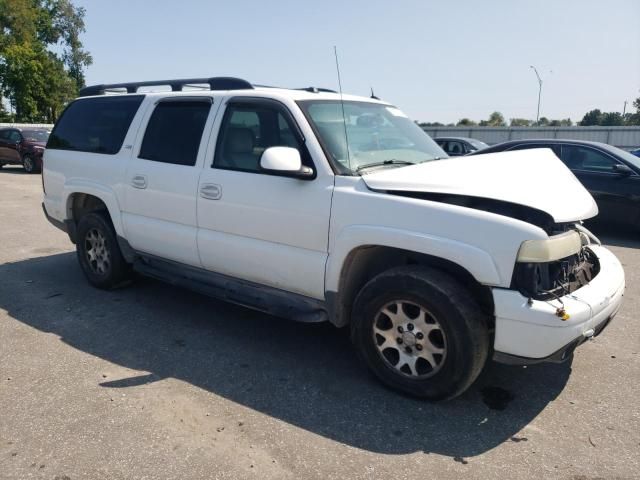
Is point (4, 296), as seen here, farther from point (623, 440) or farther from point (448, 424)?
point (623, 440)

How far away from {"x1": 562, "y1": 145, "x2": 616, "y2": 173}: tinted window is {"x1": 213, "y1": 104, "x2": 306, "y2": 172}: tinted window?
20.9 ft

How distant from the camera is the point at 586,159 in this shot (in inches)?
329

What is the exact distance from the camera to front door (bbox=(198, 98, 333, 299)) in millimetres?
3557

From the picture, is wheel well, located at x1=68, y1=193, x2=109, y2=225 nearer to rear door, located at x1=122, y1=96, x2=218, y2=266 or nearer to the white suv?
the white suv

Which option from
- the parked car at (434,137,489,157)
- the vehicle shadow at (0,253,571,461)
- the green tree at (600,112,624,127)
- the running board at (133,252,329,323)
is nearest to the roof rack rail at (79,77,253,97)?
the running board at (133,252,329,323)

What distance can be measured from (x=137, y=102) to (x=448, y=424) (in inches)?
156

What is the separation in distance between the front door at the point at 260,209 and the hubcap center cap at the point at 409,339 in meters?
0.67

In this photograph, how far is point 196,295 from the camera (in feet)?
17.5

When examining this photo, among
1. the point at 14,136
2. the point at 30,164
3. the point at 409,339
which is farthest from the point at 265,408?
the point at 14,136

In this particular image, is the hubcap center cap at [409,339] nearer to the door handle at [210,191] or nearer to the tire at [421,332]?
the tire at [421,332]

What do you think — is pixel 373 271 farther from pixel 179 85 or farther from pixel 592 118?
pixel 592 118

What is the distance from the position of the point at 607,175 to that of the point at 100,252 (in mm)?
7340

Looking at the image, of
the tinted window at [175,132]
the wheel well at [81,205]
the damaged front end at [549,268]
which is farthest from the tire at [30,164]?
the damaged front end at [549,268]

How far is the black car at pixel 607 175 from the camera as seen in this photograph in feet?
25.9
